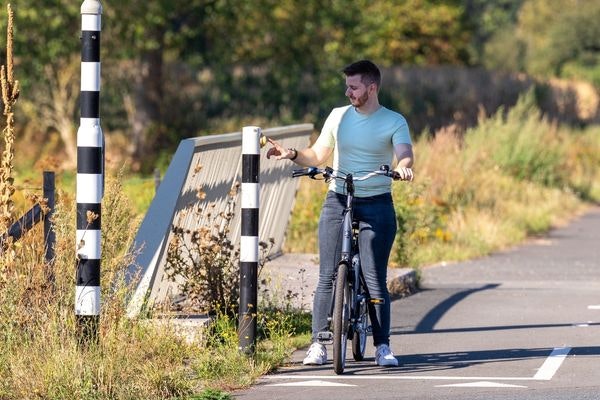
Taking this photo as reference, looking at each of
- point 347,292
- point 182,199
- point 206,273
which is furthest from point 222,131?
point 347,292

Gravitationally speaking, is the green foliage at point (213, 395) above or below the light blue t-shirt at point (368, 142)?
below

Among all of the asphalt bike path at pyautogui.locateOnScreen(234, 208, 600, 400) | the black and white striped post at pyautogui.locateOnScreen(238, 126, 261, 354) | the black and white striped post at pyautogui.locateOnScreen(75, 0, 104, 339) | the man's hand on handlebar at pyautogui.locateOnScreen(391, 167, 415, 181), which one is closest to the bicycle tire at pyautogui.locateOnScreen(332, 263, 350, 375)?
the asphalt bike path at pyautogui.locateOnScreen(234, 208, 600, 400)

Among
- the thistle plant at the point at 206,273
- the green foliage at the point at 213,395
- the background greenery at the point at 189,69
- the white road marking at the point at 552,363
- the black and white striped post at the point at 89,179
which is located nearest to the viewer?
the green foliage at the point at 213,395

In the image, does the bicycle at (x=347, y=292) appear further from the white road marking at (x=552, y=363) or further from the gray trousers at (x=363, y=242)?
the white road marking at (x=552, y=363)

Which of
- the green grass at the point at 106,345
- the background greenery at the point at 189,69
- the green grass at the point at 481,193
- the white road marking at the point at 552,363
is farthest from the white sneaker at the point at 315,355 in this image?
the background greenery at the point at 189,69

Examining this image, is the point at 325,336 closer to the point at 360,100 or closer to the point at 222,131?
the point at 360,100

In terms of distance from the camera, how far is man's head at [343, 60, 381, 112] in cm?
864

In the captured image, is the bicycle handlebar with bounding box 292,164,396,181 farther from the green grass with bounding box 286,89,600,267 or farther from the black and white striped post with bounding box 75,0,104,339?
the green grass with bounding box 286,89,600,267

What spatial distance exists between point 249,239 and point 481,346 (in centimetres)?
212

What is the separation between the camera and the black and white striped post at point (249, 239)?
8547mm

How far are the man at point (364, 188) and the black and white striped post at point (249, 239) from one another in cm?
29

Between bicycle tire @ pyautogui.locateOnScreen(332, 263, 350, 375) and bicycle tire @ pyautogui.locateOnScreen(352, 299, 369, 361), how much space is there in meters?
0.25

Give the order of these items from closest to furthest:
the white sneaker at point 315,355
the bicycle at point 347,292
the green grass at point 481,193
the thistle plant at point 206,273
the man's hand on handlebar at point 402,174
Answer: the man's hand on handlebar at point 402,174, the bicycle at point 347,292, the white sneaker at point 315,355, the thistle plant at point 206,273, the green grass at point 481,193

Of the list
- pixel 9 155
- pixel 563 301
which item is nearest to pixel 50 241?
pixel 9 155
